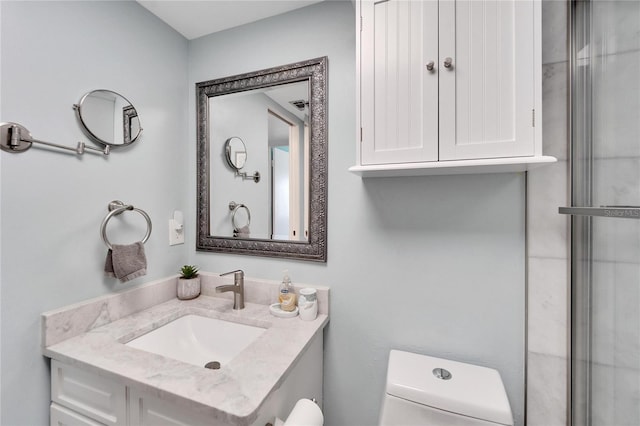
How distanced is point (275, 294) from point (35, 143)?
3.46ft

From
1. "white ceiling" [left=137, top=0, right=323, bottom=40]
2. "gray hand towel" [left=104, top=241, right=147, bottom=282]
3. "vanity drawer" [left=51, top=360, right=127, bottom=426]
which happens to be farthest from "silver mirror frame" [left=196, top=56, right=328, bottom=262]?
"vanity drawer" [left=51, top=360, right=127, bottom=426]

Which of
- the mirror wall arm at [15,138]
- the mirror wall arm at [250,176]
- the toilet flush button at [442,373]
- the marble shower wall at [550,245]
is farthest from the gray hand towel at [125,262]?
the marble shower wall at [550,245]

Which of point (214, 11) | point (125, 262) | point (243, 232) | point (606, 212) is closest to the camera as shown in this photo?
point (606, 212)

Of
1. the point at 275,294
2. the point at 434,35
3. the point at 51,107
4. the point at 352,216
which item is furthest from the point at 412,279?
the point at 51,107

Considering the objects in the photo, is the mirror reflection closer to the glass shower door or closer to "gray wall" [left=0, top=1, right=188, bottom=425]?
"gray wall" [left=0, top=1, right=188, bottom=425]

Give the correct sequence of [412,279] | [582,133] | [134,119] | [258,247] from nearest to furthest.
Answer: [582,133] → [412,279] → [134,119] → [258,247]

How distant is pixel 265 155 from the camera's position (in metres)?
1.32

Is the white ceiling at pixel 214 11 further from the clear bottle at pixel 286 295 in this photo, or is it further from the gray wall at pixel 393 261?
the clear bottle at pixel 286 295

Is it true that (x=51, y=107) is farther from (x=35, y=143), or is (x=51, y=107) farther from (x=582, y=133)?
(x=582, y=133)

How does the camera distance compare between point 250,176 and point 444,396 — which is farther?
point 250,176

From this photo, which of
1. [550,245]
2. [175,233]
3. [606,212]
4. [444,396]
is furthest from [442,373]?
[175,233]

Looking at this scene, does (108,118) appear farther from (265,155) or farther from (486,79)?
(486,79)

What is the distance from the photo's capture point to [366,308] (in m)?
1.17

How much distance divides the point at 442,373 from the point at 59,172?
157cm
